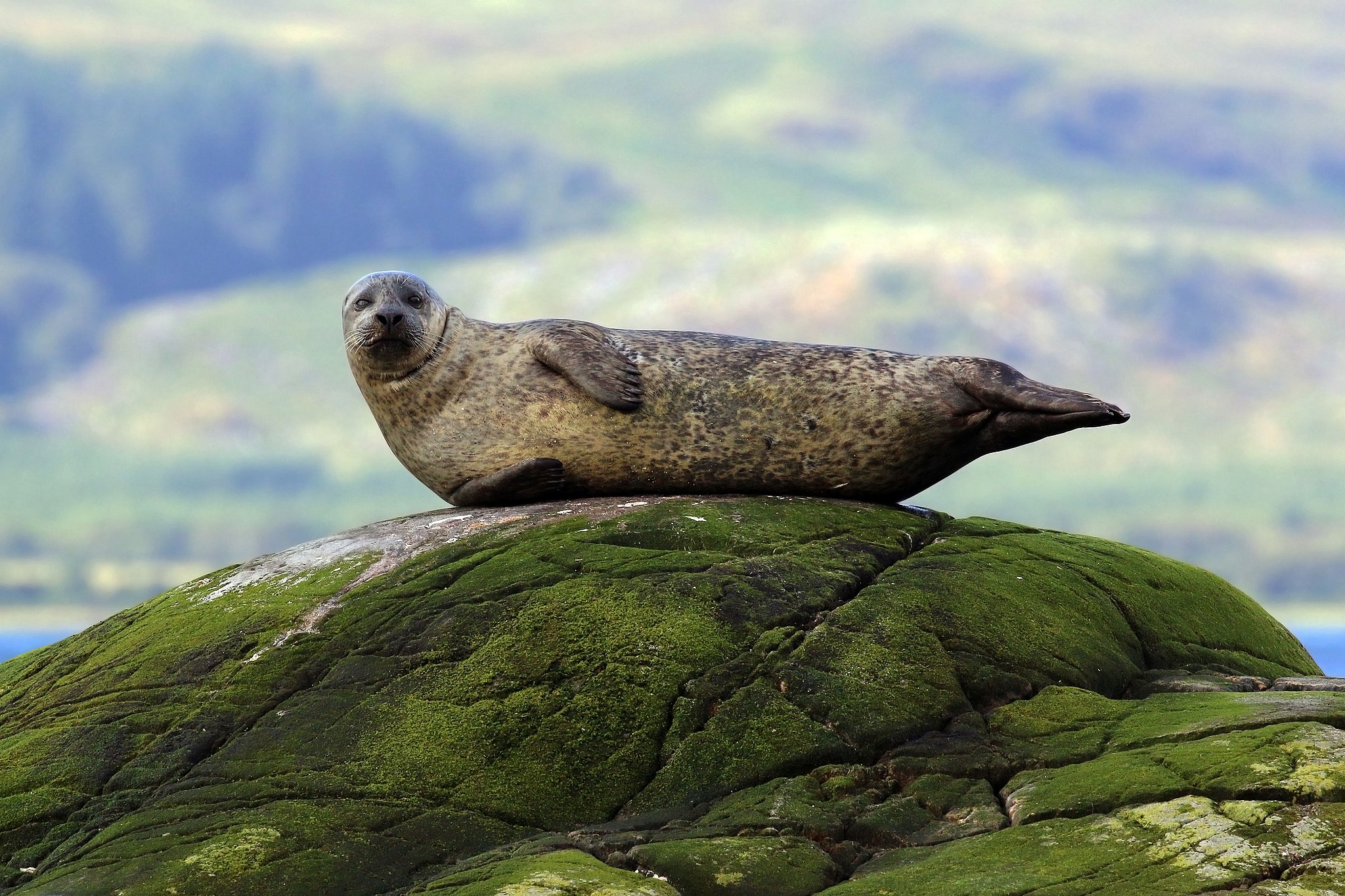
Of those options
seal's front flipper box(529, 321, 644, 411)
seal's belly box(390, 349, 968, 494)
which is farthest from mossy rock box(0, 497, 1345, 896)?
seal's front flipper box(529, 321, 644, 411)

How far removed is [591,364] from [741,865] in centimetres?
519

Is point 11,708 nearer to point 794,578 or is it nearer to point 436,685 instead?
point 436,685

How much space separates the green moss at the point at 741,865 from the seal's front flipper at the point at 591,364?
456cm

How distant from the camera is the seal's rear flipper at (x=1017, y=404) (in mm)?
11984

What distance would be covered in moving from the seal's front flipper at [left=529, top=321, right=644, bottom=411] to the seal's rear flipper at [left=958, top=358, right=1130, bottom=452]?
2.68 meters

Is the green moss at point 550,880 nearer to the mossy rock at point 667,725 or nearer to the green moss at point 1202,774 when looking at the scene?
the mossy rock at point 667,725

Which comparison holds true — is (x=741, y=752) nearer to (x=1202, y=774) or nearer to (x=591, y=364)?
(x=1202, y=774)

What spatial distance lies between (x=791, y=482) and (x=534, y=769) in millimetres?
3958

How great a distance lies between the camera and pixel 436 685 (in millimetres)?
9758

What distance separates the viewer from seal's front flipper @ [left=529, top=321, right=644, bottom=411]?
12.1 meters

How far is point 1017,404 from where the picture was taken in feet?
40.0

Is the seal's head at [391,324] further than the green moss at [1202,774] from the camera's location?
Yes

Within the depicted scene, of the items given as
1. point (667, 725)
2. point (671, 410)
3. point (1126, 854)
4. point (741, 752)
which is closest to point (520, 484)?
point (671, 410)

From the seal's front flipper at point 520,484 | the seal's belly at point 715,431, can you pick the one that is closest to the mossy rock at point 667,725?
the seal's front flipper at point 520,484
